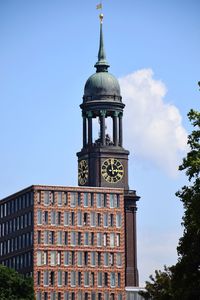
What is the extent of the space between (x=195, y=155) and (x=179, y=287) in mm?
10849

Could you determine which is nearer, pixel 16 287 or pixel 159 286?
pixel 159 286

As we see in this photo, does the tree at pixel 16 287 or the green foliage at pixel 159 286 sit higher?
the tree at pixel 16 287

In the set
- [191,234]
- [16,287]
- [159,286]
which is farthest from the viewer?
[16,287]

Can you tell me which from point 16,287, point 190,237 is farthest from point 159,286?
point 16,287

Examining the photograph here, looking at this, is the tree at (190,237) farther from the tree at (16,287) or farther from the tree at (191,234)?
the tree at (16,287)

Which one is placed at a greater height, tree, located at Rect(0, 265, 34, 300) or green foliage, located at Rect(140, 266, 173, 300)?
tree, located at Rect(0, 265, 34, 300)

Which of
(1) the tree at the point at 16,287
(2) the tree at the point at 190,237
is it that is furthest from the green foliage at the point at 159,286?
(1) the tree at the point at 16,287

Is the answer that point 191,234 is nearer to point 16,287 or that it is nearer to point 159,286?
point 159,286

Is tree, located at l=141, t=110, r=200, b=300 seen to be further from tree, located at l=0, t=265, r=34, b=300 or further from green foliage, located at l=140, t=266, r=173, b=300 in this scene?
tree, located at l=0, t=265, r=34, b=300

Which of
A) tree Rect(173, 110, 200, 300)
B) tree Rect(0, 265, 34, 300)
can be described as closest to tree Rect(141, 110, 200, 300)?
tree Rect(173, 110, 200, 300)

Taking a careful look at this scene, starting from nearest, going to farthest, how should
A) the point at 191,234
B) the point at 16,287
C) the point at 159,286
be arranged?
the point at 191,234 → the point at 159,286 → the point at 16,287

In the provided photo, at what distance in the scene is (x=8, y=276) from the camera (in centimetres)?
18962

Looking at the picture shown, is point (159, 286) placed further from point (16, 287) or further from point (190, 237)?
point (16, 287)

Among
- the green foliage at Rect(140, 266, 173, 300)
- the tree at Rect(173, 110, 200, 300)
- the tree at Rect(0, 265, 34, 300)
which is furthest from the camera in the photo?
the tree at Rect(0, 265, 34, 300)
